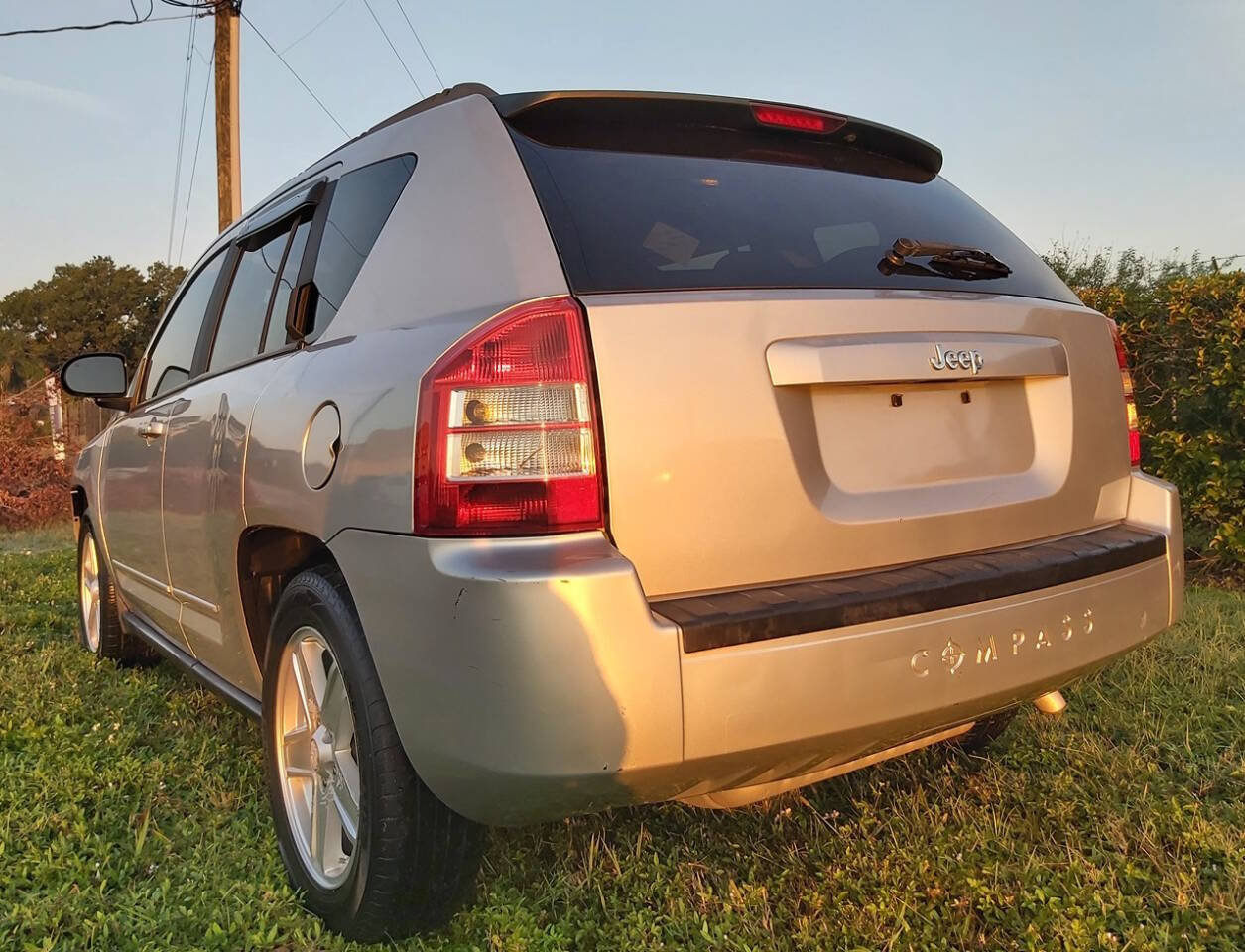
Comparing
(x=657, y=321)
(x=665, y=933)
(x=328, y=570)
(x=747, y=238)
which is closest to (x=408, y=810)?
(x=328, y=570)

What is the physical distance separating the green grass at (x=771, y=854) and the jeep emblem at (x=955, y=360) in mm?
1140

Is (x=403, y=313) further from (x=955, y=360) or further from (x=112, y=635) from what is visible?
(x=112, y=635)

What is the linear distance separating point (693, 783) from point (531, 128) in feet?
4.35

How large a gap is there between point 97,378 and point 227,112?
991 cm

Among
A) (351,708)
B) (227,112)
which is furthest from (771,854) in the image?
(227,112)

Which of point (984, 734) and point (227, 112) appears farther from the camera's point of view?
point (227, 112)

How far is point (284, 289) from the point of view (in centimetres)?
273

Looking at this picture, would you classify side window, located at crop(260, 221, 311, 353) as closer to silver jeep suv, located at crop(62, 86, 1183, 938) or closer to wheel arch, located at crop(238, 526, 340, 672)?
silver jeep suv, located at crop(62, 86, 1183, 938)

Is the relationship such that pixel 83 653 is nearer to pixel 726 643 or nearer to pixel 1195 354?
pixel 726 643

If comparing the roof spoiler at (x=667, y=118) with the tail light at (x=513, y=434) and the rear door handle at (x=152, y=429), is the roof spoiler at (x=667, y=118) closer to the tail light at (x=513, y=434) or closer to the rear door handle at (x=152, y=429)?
the tail light at (x=513, y=434)

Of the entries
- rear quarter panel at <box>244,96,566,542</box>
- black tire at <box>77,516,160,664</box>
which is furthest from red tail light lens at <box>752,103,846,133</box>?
black tire at <box>77,516,160,664</box>

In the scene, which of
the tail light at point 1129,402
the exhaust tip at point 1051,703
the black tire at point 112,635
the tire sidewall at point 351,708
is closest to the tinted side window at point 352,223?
the tire sidewall at point 351,708

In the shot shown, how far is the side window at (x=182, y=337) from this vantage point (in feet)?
11.6

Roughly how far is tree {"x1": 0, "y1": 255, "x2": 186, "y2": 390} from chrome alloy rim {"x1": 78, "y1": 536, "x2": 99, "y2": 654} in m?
34.7
